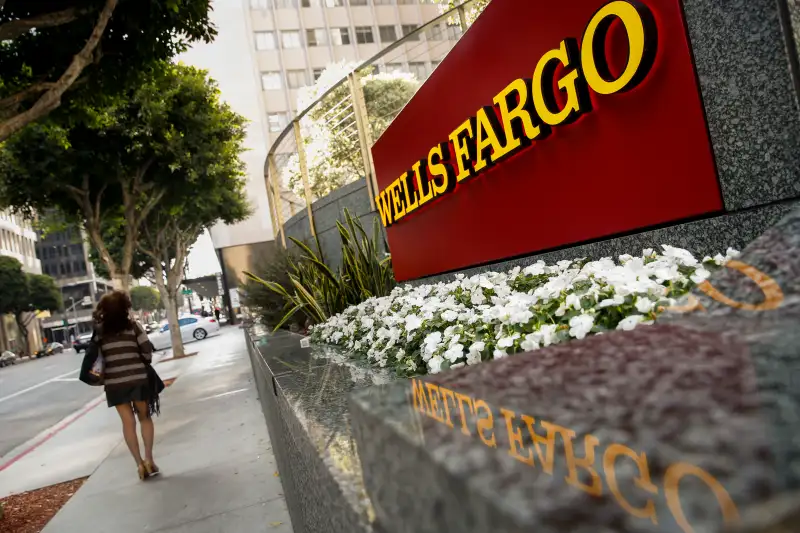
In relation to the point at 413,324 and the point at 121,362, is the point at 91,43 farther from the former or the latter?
the point at 413,324

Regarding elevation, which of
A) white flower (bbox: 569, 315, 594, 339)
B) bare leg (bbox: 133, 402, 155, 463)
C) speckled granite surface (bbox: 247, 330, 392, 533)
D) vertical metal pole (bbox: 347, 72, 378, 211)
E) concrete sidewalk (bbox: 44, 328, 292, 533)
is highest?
vertical metal pole (bbox: 347, 72, 378, 211)

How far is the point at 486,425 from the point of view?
2.73 ft

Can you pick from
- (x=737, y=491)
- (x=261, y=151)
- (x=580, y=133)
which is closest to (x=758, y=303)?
Result: (x=737, y=491)

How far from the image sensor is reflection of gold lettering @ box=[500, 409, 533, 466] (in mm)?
690

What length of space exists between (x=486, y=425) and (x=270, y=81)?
44.6 metres

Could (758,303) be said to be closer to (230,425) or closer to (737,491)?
(737,491)

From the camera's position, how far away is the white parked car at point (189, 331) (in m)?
28.5

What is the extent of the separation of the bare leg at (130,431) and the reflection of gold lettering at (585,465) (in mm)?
5561

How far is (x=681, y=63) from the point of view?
8.65 feet

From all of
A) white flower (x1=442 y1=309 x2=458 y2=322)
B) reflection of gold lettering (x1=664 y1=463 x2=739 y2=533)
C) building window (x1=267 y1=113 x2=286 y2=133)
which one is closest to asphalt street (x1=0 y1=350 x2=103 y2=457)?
white flower (x1=442 y1=309 x2=458 y2=322)

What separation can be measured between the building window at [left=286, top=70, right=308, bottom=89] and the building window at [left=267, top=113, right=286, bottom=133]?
2454 millimetres

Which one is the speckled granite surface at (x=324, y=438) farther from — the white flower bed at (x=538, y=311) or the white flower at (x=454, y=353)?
the white flower at (x=454, y=353)

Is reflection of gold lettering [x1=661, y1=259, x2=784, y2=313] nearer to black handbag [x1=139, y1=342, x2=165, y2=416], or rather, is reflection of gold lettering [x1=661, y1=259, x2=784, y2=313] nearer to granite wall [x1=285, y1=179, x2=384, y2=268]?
black handbag [x1=139, y1=342, x2=165, y2=416]

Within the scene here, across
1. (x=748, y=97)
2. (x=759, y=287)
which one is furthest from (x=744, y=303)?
(x=748, y=97)
